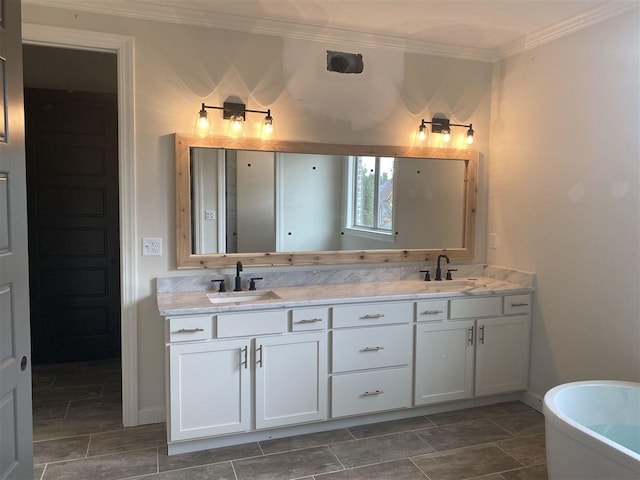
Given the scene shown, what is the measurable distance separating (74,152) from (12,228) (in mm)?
2865

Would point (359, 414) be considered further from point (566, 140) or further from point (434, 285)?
point (566, 140)

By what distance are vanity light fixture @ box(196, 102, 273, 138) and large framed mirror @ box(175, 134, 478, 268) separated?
0.07 m

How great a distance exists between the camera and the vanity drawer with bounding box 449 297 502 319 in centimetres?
330

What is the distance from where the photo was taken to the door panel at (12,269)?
171 cm

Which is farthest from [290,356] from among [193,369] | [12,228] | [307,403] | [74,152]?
[74,152]

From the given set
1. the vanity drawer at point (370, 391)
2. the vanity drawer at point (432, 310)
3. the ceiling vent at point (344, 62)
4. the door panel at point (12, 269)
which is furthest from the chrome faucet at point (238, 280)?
the ceiling vent at point (344, 62)

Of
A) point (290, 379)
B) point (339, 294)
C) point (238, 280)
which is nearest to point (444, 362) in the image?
point (339, 294)

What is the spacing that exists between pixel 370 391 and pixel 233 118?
199 cm

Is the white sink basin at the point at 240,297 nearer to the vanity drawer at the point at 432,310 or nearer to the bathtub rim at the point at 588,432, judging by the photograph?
the vanity drawer at the point at 432,310

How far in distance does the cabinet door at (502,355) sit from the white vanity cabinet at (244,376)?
1189 mm

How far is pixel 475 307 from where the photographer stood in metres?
3.36

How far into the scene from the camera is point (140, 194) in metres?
3.04

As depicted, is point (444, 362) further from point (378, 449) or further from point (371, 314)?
point (378, 449)

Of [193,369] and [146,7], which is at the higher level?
[146,7]
